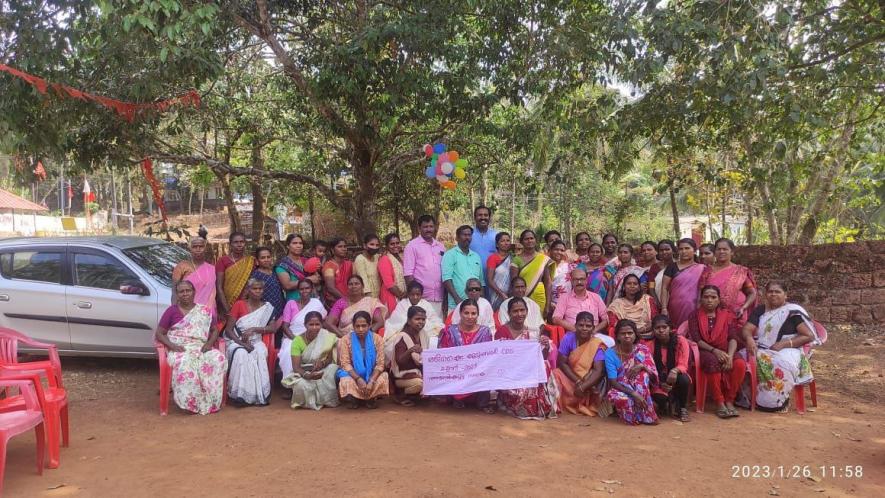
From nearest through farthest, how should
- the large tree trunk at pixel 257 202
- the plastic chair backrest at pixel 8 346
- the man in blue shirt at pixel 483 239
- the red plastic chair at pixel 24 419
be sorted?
the red plastic chair at pixel 24 419 < the plastic chair backrest at pixel 8 346 < the man in blue shirt at pixel 483 239 < the large tree trunk at pixel 257 202

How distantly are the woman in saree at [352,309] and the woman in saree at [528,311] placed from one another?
115cm

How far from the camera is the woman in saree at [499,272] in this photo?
6129 millimetres

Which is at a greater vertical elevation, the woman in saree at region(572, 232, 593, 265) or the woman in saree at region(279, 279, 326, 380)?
the woman in saree at region(572, 232, 593, 265)

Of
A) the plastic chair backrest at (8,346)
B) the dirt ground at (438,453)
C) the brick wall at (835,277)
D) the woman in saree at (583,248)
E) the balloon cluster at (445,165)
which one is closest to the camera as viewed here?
the dirt ground at (438,453)

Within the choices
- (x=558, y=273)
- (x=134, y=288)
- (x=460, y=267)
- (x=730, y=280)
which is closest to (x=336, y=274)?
(x=460, y=267)

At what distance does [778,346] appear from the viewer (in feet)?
17.0

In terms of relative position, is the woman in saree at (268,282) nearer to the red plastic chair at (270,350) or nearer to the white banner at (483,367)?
the red plastic chair at (270,350)

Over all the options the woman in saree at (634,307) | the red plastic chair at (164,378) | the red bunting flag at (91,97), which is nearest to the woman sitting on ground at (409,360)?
the woman in saree at (634,307)

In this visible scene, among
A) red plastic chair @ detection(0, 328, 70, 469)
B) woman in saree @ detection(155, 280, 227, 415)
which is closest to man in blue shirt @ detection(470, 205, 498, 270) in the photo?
woman in saree @ detection(155, 280, 227, 415)

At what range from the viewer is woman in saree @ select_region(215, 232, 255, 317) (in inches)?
232

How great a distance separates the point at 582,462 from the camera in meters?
4.02
